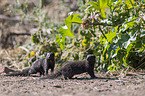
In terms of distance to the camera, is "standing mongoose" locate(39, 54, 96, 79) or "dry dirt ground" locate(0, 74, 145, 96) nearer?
"dry dirt ground" locate(0, 74, 145, 96)

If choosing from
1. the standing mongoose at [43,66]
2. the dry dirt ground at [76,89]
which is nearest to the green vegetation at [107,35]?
the standing mongoose at [43,66]

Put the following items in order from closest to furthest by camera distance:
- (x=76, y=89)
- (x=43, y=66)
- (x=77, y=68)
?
(x=76, y=89) < (x=77, y=68) < (x=43, y=66)

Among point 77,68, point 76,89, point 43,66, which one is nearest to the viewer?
point 76,89

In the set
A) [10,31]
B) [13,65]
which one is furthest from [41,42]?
[10,31]

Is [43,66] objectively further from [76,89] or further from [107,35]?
[76,89]

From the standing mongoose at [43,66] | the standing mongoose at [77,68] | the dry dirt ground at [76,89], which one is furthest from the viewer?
the standing mongoose at [43,66]

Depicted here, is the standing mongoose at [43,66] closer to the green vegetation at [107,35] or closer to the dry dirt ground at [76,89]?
the green vegetation at [107,35]

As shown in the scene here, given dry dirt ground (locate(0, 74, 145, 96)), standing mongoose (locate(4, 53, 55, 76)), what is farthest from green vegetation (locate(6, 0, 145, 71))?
dry dirt ground (locate(0, 74, 145, 96))

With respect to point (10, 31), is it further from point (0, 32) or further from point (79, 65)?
point (79, 65)

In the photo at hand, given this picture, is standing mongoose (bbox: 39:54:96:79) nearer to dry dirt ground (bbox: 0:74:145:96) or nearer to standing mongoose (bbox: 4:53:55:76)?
standing mongoose (bbox: 4:53:55:76)

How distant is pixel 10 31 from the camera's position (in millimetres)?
7637

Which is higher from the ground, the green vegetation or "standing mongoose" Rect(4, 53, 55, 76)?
the green vegetation

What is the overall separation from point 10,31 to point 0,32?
395mm

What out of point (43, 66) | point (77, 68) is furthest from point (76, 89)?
point (43, 66)
